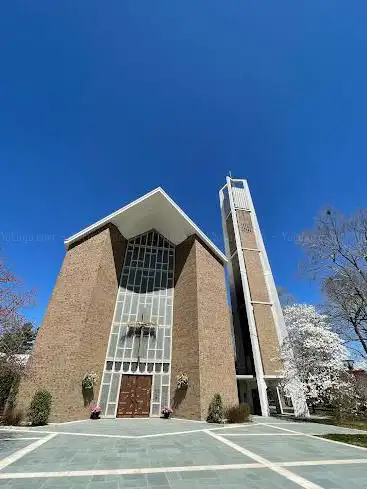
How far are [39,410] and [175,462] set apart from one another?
820cm

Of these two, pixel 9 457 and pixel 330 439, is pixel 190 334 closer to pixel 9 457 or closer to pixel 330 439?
pixel 330 439

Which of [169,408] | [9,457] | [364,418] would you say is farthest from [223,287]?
[9,457]

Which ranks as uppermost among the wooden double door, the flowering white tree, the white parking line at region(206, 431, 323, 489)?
the flowering white tree

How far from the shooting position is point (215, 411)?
12742 mm

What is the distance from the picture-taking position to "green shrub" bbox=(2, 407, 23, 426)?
10844 millimetres

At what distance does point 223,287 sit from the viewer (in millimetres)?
18234

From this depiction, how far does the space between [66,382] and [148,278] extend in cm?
800

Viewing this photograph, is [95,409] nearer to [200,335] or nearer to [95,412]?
[95,412]

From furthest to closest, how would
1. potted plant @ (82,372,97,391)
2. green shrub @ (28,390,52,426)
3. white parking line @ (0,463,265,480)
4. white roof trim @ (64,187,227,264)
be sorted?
white roof trim @ (64,187,227,264) < potted plant @ (82,372,97,391) < green shrub @ (28,390,52,426) < white parking line @ (0,463,265,480)

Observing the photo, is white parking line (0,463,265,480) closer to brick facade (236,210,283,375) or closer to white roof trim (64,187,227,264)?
white roof trim (64,187,227,264)

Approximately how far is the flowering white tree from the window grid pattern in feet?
26.2

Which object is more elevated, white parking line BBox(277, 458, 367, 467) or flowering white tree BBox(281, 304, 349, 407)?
flowering white tree BBox(281, 304, 349, 407)

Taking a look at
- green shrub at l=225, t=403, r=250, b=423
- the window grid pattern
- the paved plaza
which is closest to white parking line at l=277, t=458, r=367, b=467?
the paved plaza

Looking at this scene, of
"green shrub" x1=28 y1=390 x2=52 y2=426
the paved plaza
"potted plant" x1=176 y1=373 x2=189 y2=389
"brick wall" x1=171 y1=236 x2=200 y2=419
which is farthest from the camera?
"potted plant" x1=176 y1=373 x2=189 y2=389
